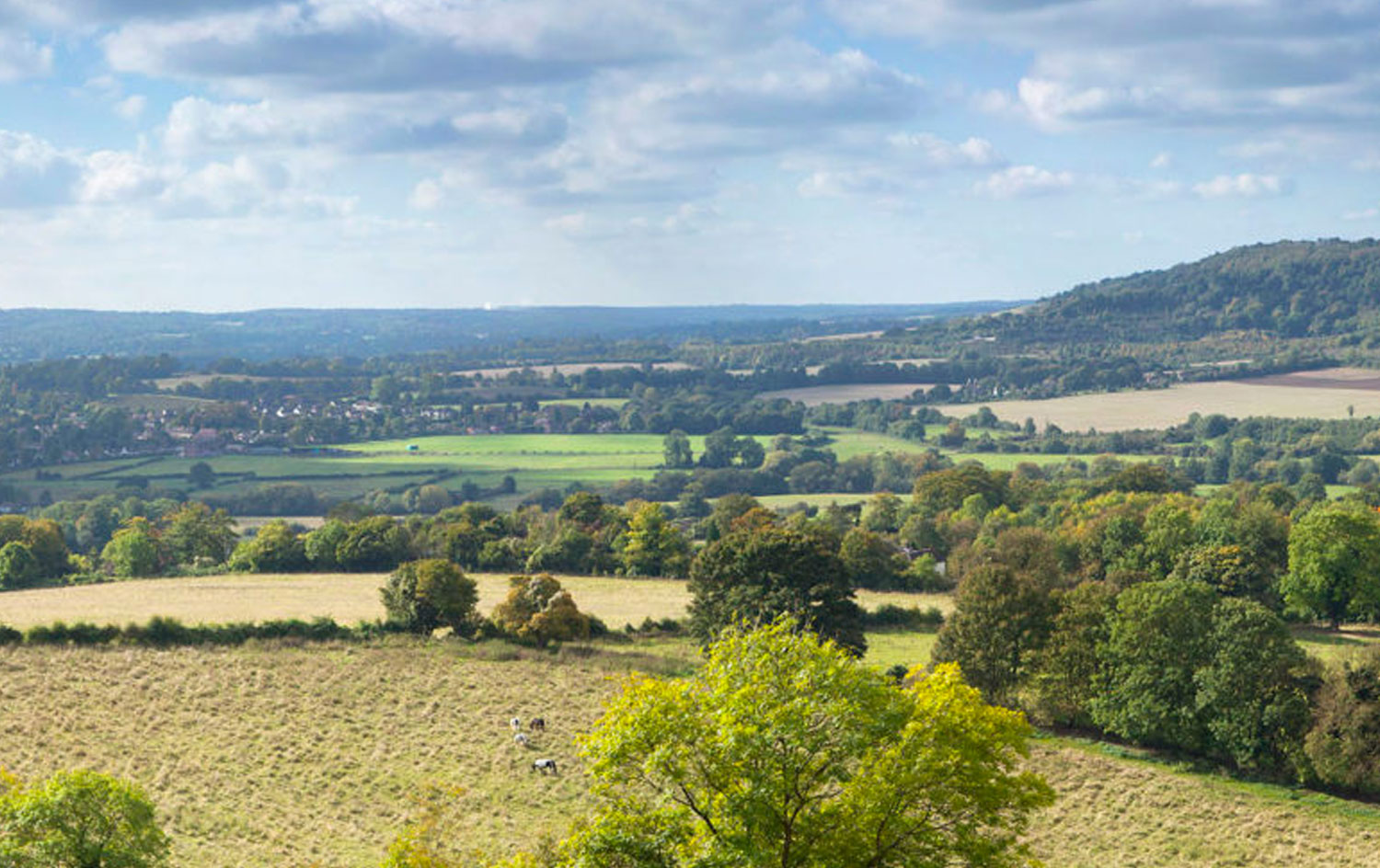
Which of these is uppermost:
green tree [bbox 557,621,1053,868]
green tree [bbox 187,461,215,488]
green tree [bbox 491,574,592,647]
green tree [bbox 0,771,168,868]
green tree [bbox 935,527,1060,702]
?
green tree [bbox 557,621,1053,868]

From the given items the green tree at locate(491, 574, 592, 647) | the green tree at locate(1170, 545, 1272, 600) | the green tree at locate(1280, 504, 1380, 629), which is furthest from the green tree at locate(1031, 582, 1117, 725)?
the green tree at locate(491, 574, 592, 647)

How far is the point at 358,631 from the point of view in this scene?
7131cm

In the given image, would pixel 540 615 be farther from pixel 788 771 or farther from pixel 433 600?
pixel 788 771

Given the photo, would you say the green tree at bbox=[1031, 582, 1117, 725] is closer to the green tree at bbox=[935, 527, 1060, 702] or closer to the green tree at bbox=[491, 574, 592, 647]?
the green tree at bbox=[935, 527, 1060, 702]

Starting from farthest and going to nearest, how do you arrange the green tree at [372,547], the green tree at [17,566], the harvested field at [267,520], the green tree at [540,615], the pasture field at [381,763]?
1. the harvested field at [267,520]
2. the green tree at [372,547]
3. the green tree at [17,566]
4. the green tree at [540,615]
5. the pasture field at [381,763]

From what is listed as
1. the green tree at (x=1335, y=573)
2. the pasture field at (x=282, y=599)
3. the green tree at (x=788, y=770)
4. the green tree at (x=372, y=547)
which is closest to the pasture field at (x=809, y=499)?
the green tree at (x=372, y=547)

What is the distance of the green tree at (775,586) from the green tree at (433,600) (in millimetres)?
13041

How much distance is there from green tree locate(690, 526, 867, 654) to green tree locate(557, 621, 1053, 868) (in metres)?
36.8

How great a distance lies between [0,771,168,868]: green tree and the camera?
28.6 meters

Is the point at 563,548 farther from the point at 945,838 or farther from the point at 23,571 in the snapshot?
the point at 945,838

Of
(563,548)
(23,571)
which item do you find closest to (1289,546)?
(563,548)

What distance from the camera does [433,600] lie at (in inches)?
2849

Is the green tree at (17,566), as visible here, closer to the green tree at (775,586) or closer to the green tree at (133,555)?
the green tree at (133,555)

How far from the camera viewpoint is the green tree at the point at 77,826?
28.6 m
